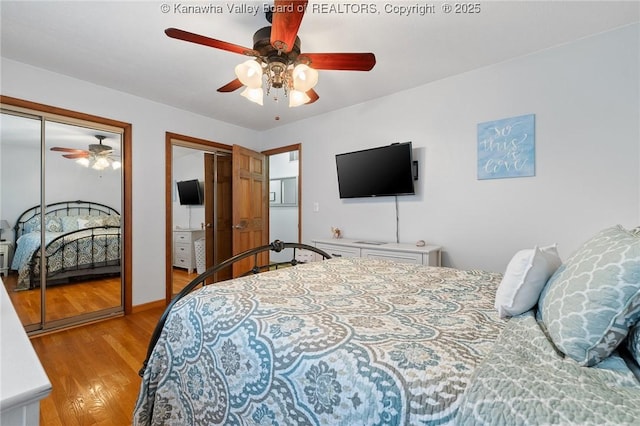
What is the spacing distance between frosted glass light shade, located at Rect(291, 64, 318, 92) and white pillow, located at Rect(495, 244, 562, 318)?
61.1 inches

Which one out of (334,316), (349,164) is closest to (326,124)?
(349,164)

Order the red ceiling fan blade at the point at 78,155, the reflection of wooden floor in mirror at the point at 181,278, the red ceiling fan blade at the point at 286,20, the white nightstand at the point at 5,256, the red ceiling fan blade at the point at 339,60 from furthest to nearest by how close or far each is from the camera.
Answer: the reflection of wooden floor in mirror at the point at 181,278 < the red ceiling fan blade at the point at 78,155 < the white nightstand at the point at 5,256 < the red ceiling fan blade at the point at 339,60 < the red ceiling fan blade at the point at 286,20

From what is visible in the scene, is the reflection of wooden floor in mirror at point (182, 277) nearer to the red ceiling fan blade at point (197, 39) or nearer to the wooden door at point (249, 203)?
the wooden door at point (249, 203)

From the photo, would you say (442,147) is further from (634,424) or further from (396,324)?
(634,424)

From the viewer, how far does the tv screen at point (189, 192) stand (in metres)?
4.59

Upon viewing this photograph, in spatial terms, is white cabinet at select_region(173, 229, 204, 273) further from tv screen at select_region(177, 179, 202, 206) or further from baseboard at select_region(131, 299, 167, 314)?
baseboard at select_region(131, 299, 167, 314)

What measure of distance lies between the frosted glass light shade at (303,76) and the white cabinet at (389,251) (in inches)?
67.4

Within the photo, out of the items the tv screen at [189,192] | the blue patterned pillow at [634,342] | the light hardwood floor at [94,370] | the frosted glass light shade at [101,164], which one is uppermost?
the frosted glass light shade at [101,164]

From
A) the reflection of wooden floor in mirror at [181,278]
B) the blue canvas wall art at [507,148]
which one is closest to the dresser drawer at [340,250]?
the blue canvas wall art at [507,148]

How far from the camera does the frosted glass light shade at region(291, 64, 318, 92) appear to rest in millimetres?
1875

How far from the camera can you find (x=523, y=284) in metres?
1.02

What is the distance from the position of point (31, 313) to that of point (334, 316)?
327 centimetres

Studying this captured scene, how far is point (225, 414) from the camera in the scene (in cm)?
101

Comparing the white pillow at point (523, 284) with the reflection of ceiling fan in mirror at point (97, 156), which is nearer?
the white pillow at point (523, 284)
